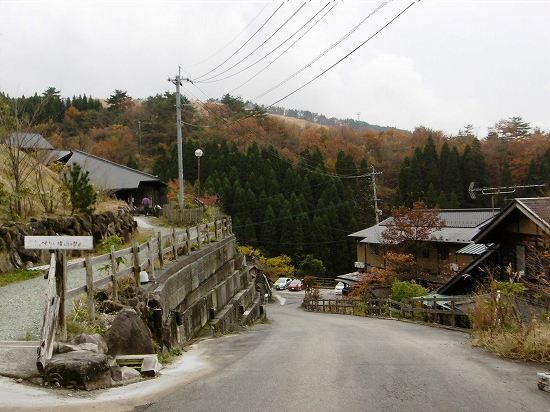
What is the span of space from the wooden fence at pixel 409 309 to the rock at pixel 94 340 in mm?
14041

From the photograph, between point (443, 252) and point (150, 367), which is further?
point (443, 252)

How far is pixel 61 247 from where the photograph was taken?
7.18 m

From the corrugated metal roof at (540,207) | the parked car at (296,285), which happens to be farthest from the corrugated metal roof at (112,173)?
the corrugated metal roof at (540,207)

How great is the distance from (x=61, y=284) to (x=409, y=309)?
694 inches

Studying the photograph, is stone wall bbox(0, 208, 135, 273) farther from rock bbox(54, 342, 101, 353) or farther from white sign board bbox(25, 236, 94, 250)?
rock bbox(54, 342, 101, 353)

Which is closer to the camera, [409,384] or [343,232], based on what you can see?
[409,384]

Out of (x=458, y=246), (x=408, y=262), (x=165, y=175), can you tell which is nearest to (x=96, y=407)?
(x=408, y=262)

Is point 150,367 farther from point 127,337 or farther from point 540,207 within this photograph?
point 540,207

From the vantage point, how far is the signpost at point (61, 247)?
7.09m

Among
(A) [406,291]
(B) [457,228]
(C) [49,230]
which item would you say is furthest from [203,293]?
(B) [457,228]

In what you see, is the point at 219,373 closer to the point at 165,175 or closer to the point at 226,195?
the point at 226,195

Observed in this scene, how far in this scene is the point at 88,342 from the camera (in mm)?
7234

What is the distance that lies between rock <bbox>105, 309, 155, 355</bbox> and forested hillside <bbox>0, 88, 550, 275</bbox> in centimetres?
4535

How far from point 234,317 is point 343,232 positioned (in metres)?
43.1
